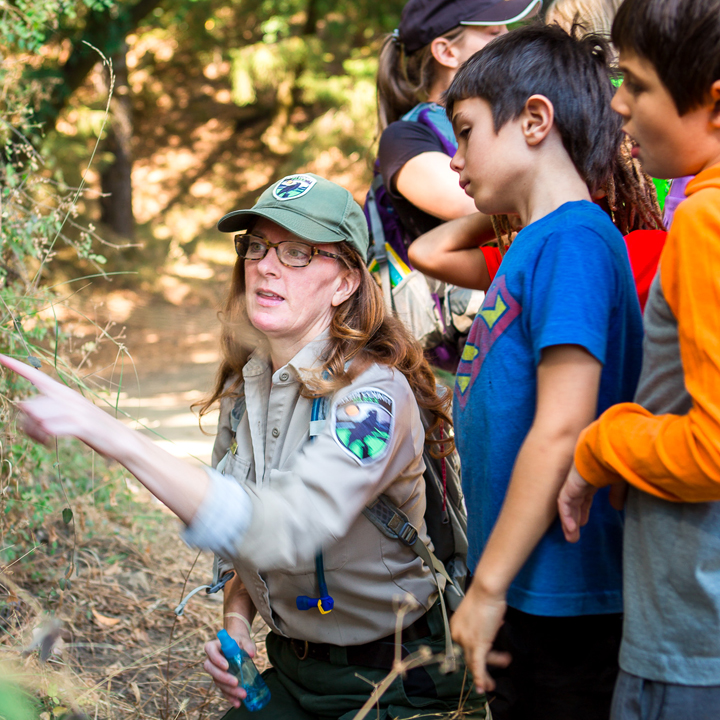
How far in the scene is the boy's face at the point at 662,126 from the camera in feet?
4.13

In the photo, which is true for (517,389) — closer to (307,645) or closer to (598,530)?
(598,530)

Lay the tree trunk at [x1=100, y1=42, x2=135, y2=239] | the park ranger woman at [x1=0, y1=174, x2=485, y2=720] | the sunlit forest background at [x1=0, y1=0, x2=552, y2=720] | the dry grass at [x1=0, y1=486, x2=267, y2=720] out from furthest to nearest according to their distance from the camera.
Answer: the tree trunk at [x1=100, y1=42, x2=135, y2=239] < the sunlit forest background at [x1=0, y1=0, x2=552, y2=720] < the dry grass at [x1=0, y1=486, x2=267, y2=720] < the park ranger woman at [x1=0, y1=174, x2=485, y2=720]

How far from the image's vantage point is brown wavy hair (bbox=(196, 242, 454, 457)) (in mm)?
1988

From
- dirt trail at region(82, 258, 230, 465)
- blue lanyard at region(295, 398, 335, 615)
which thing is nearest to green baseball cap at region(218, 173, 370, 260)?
blue lanyard at region(295, 398, 335, 615)

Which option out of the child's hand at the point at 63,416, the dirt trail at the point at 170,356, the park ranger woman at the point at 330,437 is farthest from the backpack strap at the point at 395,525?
the dirt trail at the point at 170,356

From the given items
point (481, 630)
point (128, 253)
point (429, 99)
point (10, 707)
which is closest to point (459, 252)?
point (481, 630)

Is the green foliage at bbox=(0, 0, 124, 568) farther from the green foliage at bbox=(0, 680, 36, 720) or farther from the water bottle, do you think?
the green foliage at bbox=(0, 680, 36, 720)

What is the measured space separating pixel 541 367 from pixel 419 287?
148 cm

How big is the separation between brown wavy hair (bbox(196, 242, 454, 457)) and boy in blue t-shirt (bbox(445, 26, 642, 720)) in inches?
16.0

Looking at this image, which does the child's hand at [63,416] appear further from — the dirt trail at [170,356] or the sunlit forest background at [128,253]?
the dirt trail at [170,356]

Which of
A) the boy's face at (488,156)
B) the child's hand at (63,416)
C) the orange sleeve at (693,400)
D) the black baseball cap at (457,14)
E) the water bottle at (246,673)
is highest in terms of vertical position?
the black baseball cap at (457,14)

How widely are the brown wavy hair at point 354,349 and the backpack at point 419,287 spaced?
53 cm

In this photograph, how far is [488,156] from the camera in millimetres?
1595


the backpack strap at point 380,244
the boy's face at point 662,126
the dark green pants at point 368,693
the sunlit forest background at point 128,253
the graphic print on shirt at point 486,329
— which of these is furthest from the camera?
the backpack strap at point 380,244
